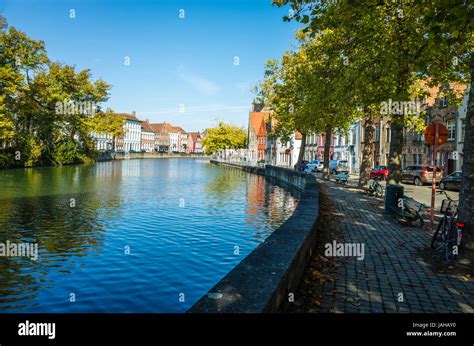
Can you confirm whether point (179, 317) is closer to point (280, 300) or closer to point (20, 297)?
point (280, 300)

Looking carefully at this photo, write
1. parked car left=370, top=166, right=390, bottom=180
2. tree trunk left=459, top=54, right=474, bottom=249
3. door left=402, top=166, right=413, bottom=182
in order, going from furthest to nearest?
parked car left=370, top=166, right=390, bottom=180, door left=402, top=166, right=413, bottom=182, tree trunk left=459, top=54, right=474, bottom=249

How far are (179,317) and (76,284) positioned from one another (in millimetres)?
5979

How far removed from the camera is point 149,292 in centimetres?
837

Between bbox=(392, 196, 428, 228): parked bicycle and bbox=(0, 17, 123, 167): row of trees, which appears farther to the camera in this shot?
bbox=(0, 17, 123, 167): row of trees

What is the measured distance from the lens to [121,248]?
39.3 feet

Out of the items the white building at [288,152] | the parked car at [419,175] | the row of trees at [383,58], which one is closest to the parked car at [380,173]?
the parked car at [419,175]

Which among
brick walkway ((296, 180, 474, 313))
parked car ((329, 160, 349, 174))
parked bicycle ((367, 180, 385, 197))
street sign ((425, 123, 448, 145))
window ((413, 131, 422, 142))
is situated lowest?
brick walkway ((296, 180, 474, 313))

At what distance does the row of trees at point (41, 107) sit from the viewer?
45.4 m

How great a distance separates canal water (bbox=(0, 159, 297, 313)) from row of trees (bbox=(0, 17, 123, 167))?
90.7ft

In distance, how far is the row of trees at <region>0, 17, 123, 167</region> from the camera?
149 ft

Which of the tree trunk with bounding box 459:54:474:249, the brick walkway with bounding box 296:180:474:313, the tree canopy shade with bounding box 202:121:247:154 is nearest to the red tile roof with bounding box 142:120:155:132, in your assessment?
the tree canopy shade with bounding box 202:121:247:154

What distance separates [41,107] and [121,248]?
49.4m

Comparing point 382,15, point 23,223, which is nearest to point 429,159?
point 382,15

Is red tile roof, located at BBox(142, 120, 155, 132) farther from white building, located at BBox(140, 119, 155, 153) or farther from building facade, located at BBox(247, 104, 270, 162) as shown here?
building facade, located at BBox(247, 104, 270, 162)
